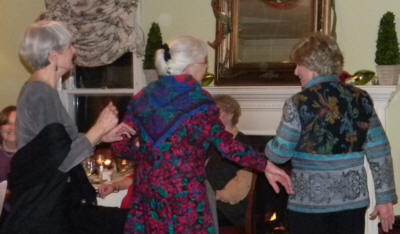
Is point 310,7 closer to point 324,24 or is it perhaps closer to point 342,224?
point 324,24

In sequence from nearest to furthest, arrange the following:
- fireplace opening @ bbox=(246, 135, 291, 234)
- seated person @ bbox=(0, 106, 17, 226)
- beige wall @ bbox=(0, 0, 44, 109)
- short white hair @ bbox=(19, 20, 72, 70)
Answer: short white hair @ bbox=(19, 20, 72, 70) → seated person @ bbox=(0, 106, 17, 226) → fireplace opening @ bbox=(246, 135, 291, 234) → beige wall @ bbox=(0, 0, 44, 109)

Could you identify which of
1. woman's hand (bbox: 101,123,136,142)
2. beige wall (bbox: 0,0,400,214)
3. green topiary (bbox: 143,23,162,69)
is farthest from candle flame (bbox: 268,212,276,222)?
woman's hand (bbox: 101,123,136,142)

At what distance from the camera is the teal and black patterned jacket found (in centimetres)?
229

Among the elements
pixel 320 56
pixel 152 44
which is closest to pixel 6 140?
pixel 152 44

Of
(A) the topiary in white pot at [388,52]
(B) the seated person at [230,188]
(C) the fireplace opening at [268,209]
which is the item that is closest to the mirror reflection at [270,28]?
(A) the topiary in white pot at [388,52]

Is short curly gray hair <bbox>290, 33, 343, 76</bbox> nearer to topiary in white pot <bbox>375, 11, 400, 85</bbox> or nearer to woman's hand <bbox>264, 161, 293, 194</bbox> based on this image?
woman's hand <bbox>264, 161, 293, 194</bbox>

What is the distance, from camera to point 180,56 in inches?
86.9

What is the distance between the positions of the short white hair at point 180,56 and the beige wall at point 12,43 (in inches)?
121

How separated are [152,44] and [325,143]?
2220 mm

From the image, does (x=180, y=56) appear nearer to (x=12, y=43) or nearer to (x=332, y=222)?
(x=332, y=222)

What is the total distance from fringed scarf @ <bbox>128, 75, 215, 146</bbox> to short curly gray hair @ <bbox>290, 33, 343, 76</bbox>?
0.54 m

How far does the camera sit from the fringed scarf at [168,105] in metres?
2.14

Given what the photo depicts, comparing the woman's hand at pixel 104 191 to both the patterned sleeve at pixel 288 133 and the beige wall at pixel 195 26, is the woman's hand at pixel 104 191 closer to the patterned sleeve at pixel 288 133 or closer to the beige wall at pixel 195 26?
the patterned sleeve at pixel 288 133

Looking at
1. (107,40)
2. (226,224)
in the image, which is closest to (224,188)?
(226,224)
